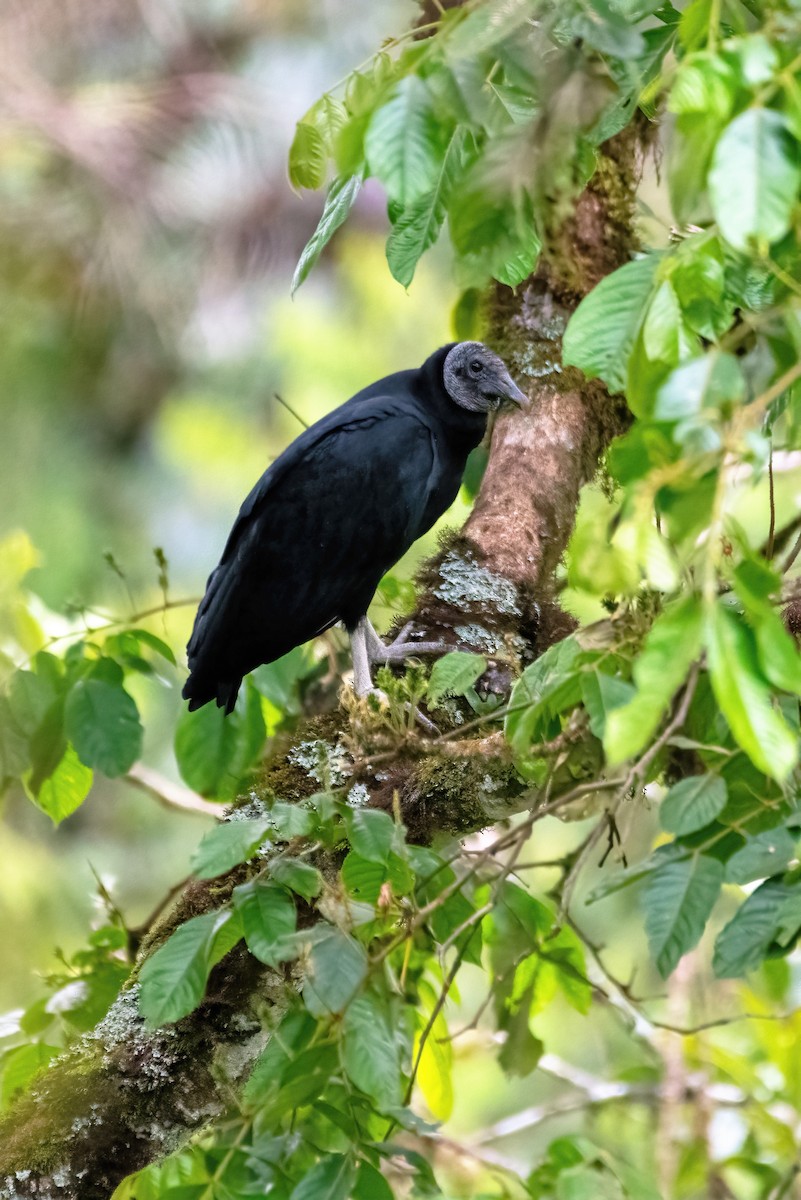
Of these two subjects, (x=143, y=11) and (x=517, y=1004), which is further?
(x=143, y=11)

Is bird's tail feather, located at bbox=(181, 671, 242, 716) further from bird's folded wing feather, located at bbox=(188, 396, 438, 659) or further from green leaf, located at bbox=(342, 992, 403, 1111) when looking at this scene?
green leaf, located at bbox=(342, 992, 403, 1111)

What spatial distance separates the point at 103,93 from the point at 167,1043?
3.24 meters

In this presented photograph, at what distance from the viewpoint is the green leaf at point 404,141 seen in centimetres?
108

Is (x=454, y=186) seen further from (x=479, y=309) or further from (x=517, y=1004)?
(x=479, y=309)

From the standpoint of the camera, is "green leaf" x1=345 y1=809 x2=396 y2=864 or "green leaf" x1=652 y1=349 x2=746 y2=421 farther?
"green leaf" x1=345 y1=809 x2=396 y2=864

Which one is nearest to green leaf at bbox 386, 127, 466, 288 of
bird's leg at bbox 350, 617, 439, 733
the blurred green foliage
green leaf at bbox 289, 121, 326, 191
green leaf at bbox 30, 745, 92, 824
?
the blurred green foliage

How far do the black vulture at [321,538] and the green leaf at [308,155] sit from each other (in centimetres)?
132

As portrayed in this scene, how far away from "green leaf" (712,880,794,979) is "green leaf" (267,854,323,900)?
48cm

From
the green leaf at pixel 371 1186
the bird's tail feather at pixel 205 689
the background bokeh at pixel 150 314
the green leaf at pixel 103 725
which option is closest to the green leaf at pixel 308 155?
the green leaf at pixel 103 725

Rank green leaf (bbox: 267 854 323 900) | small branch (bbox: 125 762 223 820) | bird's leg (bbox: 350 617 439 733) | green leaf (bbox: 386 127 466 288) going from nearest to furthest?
green leaf (bbox: 386 127 466 288), green leaf (bbox: 267 854 323 900), bird's leg (bbox: 350 617 439 733), small branch (bbox: 125 762 223 820)

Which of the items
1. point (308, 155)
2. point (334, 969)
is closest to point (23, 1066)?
point (334, 969)

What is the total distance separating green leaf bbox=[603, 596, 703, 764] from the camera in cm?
86

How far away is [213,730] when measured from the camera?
245 cm

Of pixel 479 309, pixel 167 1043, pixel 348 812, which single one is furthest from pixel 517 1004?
pixel 479 309
